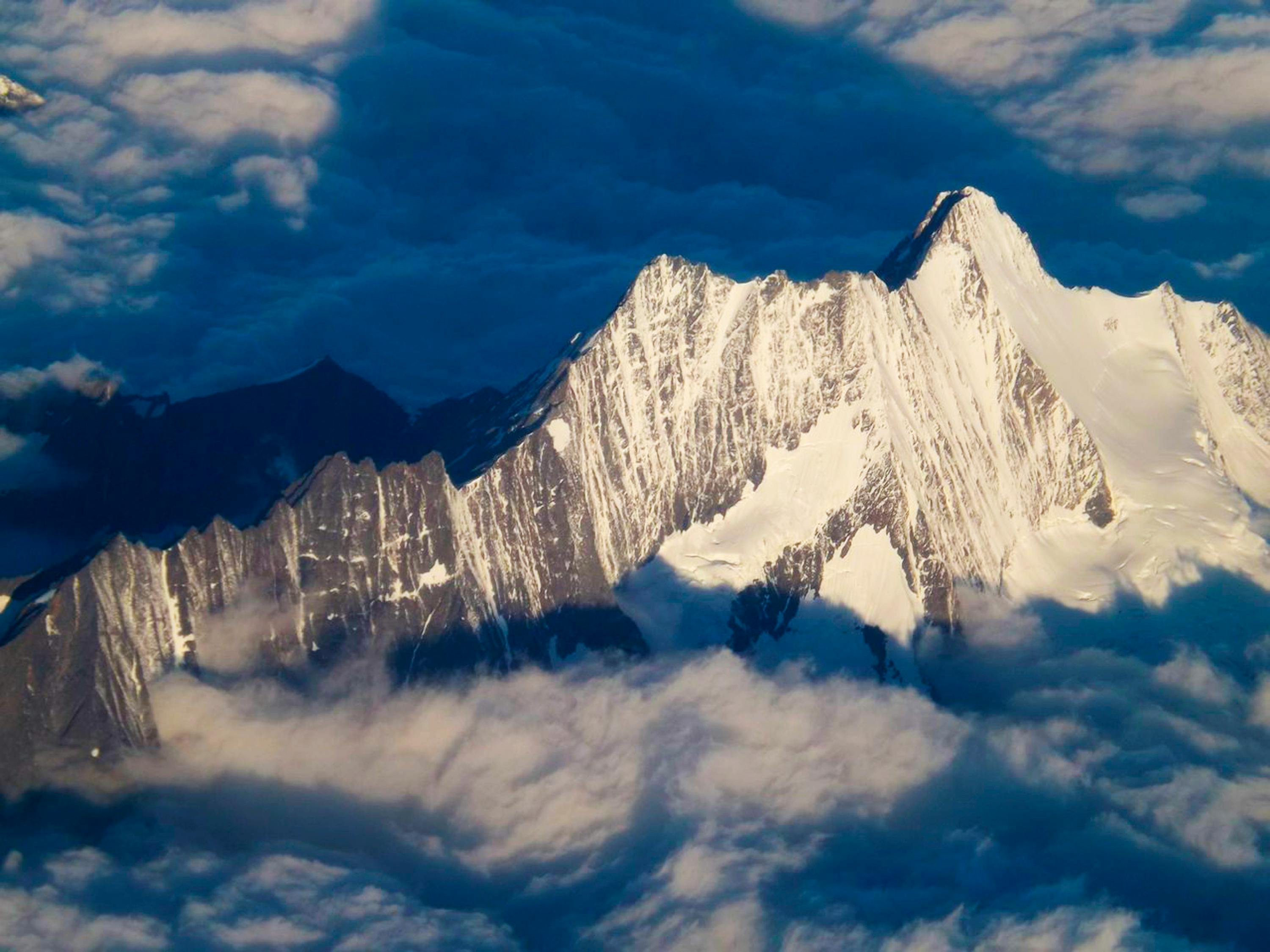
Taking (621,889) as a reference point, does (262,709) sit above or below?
above

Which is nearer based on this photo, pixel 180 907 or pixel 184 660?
pixel 180 907

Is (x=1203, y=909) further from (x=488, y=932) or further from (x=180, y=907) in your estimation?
(x=180, y=907)

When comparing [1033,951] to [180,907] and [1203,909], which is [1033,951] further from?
[180,907]

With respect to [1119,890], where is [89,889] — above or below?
above

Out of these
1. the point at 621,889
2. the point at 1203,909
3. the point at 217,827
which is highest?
the point at 217,827

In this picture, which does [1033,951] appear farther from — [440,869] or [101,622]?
[101,622]

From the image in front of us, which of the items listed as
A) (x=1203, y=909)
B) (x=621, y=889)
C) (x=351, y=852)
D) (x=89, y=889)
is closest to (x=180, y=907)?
(x=89, y=889)

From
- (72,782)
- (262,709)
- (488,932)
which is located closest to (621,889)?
(488,932)

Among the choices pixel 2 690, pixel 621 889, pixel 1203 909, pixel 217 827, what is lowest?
pixel 1203 909

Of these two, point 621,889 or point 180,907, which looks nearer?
point 180,907
